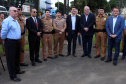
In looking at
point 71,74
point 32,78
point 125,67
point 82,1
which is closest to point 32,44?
point 32,78

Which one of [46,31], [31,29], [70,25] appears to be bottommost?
[46,31]

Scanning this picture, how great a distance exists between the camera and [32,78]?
4457mm

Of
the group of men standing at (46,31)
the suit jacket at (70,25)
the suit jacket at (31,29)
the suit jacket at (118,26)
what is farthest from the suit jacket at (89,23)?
the suit jacket at (31,29)

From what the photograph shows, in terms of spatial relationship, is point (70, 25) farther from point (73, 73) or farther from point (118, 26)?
point (73, 73)

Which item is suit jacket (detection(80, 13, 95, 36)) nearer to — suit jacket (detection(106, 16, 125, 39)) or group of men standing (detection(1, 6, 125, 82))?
group of men standing (detection(1, 6, 125, 82))

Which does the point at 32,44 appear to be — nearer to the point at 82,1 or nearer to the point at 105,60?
the point at 105,60

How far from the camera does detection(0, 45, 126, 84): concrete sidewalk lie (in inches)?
167

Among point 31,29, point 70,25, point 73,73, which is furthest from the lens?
point 70,25

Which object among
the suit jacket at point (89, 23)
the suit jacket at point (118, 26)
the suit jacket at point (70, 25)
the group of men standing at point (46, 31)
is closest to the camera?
the group of men standing at point (46, 31)

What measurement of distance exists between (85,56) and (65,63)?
55.7 inches

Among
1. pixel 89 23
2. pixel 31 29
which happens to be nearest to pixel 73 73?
pixel 31 29

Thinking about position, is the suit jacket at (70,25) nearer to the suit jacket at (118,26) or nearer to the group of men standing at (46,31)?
the group of men standing at (46,31)

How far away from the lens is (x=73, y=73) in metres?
4.84

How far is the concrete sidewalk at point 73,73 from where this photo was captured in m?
4.25
